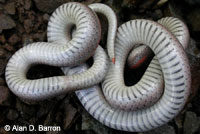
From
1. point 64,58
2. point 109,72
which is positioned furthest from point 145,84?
point 64,58

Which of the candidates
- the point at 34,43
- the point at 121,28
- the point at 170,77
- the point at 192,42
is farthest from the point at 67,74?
the point at 192,42

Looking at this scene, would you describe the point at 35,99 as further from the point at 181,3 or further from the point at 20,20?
the point at 181,3

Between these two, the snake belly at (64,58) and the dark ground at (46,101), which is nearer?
the snake belly at (64,58)

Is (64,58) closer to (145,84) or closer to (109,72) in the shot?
(109,72)

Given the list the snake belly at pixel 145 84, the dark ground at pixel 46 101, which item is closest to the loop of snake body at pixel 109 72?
the snake belly at pixel 145 84

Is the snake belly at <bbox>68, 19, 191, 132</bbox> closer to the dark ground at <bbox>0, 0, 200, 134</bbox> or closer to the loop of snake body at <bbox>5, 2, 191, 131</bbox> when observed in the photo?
the loop of snake body at <bbox>5, 2, 191, 131</bbox>

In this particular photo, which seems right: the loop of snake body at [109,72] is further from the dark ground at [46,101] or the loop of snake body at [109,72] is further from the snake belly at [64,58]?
the dark ground at [46,101]

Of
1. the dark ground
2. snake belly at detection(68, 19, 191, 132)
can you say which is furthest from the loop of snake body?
the dark ground
